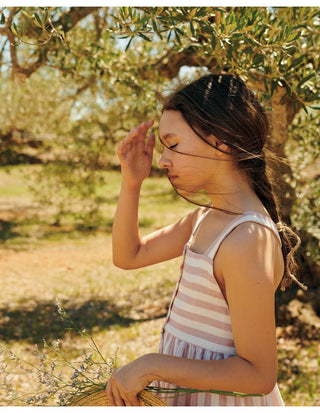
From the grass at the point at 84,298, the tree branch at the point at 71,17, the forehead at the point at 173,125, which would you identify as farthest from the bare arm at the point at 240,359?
the tree branch at the point at 71,17

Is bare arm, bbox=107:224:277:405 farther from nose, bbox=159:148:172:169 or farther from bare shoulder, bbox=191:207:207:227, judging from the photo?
bare shoulder, bbox=191:207:207:227

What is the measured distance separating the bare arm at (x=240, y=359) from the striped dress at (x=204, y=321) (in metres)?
0.12

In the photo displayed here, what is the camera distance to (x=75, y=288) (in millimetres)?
6652

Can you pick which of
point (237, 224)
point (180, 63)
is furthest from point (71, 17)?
point (237, 224)

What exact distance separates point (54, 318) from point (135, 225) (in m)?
4.08

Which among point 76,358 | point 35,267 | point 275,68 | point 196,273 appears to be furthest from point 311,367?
point 35,267

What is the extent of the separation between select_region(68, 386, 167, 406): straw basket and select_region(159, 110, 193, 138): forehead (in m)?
0.79

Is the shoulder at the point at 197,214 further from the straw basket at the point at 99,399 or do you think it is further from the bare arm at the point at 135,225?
the straw basket at the point at 99,399

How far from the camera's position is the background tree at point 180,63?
213 cm

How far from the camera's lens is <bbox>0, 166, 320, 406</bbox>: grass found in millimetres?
4574

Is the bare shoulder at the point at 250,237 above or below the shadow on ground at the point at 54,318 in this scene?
above

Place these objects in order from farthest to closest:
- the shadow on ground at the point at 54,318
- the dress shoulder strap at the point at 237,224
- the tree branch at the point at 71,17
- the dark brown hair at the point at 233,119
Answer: the shadow on ground at the point at 54,318, the tree branch at the point at 71,17, the dark brown hair at the point at 233,119, the dress shoulder strap at the point at 237,224

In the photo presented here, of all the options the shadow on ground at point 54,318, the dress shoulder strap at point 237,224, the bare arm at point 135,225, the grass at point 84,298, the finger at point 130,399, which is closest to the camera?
the finger at point 130,399

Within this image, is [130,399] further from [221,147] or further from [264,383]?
[221,147]
